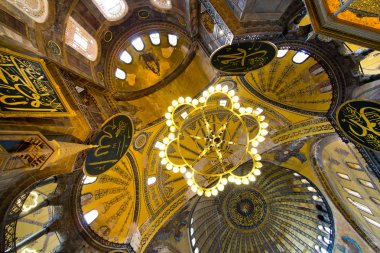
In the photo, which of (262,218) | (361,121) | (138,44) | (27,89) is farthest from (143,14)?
(262,218)

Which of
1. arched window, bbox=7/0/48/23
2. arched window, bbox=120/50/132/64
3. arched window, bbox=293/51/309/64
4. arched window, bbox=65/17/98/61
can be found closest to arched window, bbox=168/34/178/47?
arched window, bbox=120/50/132/64

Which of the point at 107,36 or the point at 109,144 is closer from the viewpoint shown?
the point at 109,144

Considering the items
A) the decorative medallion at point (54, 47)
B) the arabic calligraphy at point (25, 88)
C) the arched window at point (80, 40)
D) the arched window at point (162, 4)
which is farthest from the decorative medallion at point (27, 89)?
the arched window at point (162, 4)

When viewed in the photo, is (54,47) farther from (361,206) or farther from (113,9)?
(361,206)

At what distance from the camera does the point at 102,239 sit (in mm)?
7020

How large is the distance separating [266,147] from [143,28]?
6855mm

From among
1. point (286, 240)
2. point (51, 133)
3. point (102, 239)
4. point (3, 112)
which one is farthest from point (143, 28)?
point (286, 240)

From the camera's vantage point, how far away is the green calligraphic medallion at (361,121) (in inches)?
198

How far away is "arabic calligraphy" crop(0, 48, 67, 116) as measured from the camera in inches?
144

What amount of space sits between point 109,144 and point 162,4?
16.0ft

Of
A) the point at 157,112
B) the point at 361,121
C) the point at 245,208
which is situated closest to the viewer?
the point at 361,121

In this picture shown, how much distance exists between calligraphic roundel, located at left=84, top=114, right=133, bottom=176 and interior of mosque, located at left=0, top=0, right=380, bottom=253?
0.04 m

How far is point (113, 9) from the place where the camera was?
6.76 meters

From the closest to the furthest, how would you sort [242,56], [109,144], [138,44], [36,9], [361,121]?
[36,9], [361,121], [242,56], [109,144], [138,44]
